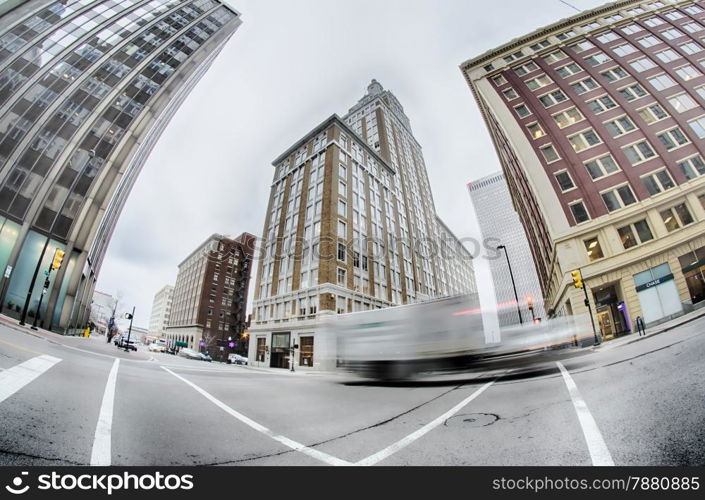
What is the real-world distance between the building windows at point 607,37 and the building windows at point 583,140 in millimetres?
2862

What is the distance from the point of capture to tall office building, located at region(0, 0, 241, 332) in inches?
608

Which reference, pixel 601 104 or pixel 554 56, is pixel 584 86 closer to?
pixel 601 104

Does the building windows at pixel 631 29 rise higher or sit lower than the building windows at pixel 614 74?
higher

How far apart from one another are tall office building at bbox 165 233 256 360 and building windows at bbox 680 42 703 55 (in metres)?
59.6

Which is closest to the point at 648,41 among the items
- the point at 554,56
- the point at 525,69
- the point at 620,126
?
the point at 554,56

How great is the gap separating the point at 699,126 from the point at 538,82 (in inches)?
140

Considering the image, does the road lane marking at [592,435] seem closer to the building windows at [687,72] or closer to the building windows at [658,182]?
the building windows at [658,182]

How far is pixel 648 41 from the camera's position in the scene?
5.09 m

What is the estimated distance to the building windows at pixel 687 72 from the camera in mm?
3971

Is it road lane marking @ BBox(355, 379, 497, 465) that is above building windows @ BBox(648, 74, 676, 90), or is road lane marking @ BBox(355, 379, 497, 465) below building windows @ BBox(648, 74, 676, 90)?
below

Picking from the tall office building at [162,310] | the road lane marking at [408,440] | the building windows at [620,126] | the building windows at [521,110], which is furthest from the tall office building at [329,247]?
the tall office building at [162,310]

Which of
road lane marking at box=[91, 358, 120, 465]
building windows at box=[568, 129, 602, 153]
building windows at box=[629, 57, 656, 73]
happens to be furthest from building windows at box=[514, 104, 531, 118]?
road lane marking at box=[91, 358, 120, 465]

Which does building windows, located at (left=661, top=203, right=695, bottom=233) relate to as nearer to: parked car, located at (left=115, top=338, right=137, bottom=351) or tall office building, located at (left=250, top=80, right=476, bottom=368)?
tall office building, located at (left=250, top=80, right=476, bottom=368)
